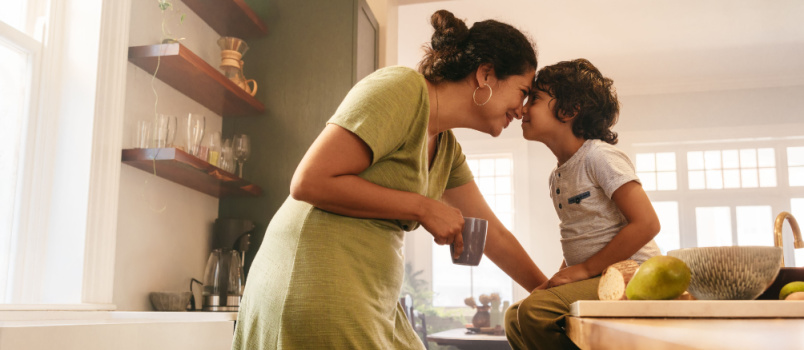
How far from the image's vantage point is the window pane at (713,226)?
5750 mm

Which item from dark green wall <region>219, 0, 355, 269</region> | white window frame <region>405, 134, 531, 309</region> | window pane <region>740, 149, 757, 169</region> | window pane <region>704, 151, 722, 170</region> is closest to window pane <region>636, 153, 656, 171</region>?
window pane <region>704, 151, 722, 170</region>

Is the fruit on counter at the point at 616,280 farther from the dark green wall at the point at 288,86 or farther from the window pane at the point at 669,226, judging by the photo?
the window pane at the point at 669,226

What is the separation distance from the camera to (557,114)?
1.84 meters

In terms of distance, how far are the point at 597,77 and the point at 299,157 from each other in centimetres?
131

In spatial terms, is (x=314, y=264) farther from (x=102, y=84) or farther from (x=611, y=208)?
(x=102, y=84)

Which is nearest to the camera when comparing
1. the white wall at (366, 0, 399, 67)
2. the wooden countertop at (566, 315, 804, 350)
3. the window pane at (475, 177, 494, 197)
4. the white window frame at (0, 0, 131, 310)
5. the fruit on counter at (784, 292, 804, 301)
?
the wooden countertop at (566, 315, 804, 350)

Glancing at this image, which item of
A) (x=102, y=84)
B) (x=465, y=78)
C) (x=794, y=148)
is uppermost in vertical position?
(x=794, y=148)

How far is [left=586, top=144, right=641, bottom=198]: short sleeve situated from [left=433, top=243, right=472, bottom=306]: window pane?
16.3 ft

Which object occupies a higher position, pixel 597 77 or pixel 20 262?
pixel 597 77

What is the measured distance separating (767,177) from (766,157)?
0.17 metres

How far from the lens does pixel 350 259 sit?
109cm

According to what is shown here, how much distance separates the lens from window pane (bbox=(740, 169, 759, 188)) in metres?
5.77

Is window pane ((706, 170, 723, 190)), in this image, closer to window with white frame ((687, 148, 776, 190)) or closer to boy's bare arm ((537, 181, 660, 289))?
window with white frame ((687, 148, 776, 190))

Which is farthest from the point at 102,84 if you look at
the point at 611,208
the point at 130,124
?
the point at 611,208
